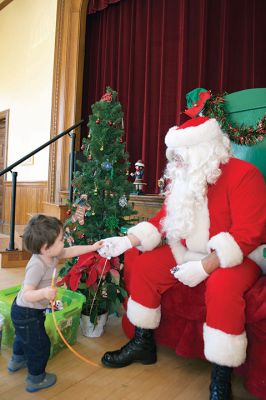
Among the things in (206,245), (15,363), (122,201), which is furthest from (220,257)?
(15,363)

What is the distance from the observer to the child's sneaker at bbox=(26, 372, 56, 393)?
1.36 meters

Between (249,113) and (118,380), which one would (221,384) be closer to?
(118,380)

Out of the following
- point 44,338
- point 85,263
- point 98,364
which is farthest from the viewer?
point 85,263

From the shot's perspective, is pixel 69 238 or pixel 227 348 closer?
pixel 227 348

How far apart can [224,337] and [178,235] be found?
0.52 meters

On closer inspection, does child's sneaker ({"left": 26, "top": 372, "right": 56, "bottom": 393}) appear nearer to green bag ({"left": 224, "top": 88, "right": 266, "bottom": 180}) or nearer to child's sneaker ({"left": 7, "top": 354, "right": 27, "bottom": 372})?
child's sneaker ({"left": 7, "top": 354, "right": 27, "bottom": 372})

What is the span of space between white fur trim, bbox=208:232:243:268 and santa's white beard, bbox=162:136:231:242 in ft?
0.69

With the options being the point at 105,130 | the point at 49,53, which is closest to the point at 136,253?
the point at 105,130

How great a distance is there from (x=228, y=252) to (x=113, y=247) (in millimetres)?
573

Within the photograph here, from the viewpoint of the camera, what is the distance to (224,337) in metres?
1.25

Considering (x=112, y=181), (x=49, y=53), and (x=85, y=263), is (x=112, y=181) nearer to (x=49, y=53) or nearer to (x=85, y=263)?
(x=85, y=263)

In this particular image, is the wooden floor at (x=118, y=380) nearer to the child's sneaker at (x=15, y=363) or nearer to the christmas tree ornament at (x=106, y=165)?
the child's sneaker at (x=15, y=363)

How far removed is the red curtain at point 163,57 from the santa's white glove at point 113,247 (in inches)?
95.0

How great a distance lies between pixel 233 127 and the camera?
80.7 inches
